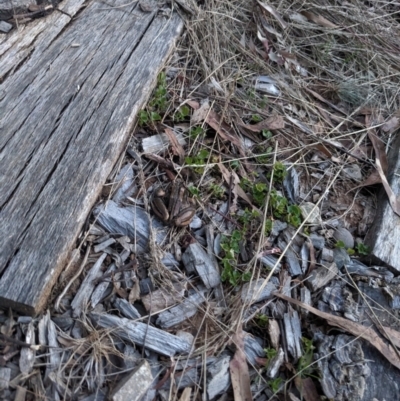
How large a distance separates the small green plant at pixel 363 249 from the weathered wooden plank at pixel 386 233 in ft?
0.06

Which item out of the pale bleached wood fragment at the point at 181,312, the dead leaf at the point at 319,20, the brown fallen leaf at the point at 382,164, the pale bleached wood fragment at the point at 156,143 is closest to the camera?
the pale bleached wood fragment at the point at 181,312

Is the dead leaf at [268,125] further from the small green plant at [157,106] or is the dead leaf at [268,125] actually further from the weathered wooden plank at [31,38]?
the weathered wooden plank at [31,38]

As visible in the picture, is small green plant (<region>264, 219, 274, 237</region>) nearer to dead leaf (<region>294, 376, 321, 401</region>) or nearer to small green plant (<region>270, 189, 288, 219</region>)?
small green plant (<region>270, 189, 288, 219</region>)

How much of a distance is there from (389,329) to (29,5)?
2.46 meters

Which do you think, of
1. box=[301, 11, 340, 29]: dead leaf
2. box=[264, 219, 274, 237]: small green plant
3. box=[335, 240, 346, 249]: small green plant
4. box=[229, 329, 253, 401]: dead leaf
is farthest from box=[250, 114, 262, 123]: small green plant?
box=[229, 329, 253, 401]: dead leaf

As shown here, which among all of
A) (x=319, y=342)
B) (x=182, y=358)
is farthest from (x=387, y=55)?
(x=182, y=358)

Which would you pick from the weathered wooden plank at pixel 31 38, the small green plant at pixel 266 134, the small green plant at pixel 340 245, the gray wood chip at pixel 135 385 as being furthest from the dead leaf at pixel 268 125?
the gray wood chip at pixel 135 385

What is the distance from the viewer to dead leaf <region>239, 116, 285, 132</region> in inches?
111

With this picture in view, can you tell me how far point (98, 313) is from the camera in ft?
6.72

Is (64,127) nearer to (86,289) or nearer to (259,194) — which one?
(86,289)

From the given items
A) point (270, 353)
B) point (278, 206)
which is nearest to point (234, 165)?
point (278, 206)

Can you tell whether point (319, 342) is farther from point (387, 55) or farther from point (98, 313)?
point (387, 55)

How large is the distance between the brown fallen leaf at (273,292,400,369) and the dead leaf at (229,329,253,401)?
0.35 metres

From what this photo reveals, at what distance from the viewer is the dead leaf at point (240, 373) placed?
1.99m
